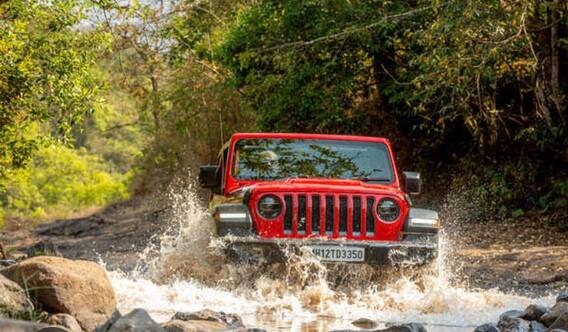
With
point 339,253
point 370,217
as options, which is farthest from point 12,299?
point 370,217

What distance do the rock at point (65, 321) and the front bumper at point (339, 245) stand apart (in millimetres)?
1995

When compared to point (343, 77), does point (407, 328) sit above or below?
below

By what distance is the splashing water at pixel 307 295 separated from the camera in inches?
338

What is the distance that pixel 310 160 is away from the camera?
10234 mm

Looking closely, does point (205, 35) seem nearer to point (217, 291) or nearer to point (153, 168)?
point (153, 168)

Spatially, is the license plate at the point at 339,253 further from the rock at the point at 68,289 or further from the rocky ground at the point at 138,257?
the rock at the point at 68,289

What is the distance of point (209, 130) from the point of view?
25078 mm

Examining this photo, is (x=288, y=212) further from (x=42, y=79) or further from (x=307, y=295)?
(x=42, y=79)

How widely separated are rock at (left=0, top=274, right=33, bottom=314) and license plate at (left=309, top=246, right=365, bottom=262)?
2.61 meters

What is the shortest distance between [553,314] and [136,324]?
3.34 m

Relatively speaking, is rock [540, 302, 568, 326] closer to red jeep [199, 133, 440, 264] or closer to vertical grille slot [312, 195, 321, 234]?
red jeep [199, 133, 440, 264]

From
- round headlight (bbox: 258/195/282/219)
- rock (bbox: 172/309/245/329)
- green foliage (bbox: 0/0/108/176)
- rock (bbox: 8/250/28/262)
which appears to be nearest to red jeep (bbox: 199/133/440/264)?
round headlight (bbox: 258/195/282/219)

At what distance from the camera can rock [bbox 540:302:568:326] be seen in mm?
7719

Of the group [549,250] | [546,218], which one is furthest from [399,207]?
[546,218]
